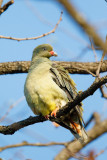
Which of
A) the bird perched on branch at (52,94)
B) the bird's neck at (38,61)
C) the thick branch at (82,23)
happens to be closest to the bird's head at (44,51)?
the bird's neck at (38,61)

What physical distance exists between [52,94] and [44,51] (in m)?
1.43

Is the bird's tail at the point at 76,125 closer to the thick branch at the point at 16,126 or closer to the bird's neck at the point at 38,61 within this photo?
A: the thick branch at the point at 16,126

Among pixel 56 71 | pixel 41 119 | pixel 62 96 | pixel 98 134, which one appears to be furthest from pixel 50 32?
pixel 98 134

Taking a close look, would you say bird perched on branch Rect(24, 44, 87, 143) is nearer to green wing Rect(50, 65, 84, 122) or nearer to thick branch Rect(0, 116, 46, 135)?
green wing Rect(50, 65, 84, 122)

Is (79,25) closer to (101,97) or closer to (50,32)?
(50,32)

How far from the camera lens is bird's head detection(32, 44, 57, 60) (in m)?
5.21

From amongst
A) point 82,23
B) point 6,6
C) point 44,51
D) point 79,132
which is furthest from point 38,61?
point 82,23

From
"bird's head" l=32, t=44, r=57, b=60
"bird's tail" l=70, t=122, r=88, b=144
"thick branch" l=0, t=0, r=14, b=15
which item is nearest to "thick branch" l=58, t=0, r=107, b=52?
"thick branch" l=0, t=0, r=14, b=15

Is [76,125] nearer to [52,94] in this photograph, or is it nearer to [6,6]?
[52,94]

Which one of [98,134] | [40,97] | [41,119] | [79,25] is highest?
[79,25]

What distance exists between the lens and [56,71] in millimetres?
4309

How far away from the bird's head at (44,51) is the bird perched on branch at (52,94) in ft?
2.64

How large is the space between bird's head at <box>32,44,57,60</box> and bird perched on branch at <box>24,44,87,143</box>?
0.81 m

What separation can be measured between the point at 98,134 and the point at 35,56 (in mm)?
2044
